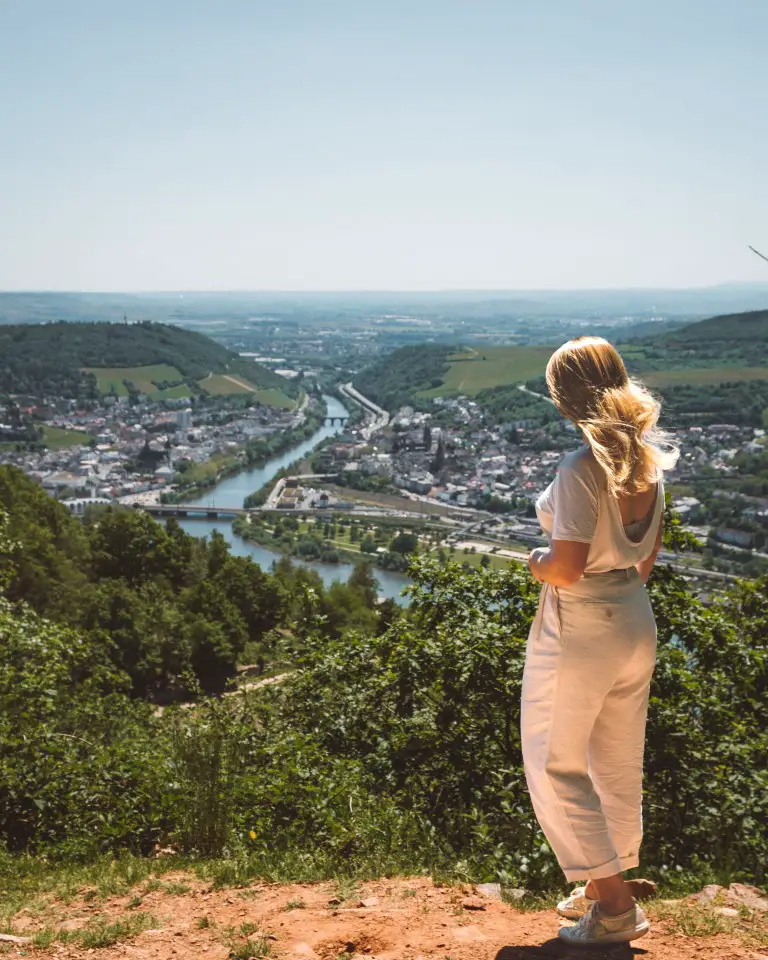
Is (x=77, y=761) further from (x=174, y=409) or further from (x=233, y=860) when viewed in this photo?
(x=174, y=409)

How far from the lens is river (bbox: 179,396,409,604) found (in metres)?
37.6

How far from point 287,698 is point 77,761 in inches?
56.1

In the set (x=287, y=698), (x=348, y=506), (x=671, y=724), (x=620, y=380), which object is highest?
→ (x=620, y=380)

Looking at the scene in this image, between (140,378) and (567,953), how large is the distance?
93800 mm

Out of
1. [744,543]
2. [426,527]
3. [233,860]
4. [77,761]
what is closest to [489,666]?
[233,860]

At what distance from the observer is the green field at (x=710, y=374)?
4859 centimetres

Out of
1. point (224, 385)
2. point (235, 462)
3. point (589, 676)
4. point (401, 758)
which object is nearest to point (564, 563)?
point (589, 676)

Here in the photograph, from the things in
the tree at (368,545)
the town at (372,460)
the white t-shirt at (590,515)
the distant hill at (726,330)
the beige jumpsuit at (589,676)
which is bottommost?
the tree at (368,545)

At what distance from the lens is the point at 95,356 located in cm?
9188

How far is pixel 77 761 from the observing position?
470 centimetres

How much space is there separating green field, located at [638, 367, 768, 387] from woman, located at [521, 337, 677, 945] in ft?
153

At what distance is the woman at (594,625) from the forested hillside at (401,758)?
0.93 m

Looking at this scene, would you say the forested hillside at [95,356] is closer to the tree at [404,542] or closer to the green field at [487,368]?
the green field at [487,368]

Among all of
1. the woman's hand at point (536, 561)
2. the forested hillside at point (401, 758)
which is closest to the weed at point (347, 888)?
the forested hillside at point (401, 758)
